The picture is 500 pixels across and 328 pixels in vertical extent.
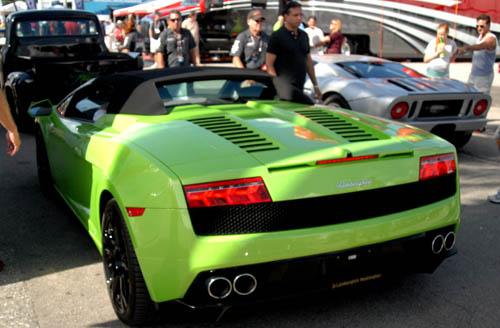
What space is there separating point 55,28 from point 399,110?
655 cm

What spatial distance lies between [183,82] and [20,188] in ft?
9.17

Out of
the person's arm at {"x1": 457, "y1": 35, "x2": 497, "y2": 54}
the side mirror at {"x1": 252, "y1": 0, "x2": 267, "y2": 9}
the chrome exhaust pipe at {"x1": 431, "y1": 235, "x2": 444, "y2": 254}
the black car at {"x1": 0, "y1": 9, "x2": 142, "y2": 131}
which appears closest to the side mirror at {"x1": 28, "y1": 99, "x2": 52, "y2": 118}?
the chrome exhaust pipe at {"x1": 431, "y1": 235, "x2": 444, "y2": 254}

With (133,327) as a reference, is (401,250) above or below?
above

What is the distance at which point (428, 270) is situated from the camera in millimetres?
3283

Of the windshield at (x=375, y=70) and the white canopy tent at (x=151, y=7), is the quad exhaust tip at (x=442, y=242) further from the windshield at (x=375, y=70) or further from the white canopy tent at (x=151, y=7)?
the white canopy tent at (x=151, y=7)

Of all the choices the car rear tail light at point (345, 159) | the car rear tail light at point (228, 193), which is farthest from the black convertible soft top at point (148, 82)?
the car rear tail light at point (345, 159)

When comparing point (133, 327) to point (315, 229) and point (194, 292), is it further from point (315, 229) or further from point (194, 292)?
point (315, 229)

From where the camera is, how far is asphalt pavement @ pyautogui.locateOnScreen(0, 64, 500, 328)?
3.20m

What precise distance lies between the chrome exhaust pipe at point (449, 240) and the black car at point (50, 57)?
6.30 metres

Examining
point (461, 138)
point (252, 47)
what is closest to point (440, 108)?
point (461, 138)

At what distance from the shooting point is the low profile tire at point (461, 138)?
25.6 ft

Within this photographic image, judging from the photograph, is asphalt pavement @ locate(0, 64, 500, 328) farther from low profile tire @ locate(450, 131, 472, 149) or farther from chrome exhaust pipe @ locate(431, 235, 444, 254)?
low profile tire @ locate(450, 131, 472, 149)

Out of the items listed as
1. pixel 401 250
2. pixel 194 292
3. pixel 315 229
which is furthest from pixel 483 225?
pixel 194 292

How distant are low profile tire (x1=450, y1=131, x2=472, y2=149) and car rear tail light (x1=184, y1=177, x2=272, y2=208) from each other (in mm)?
5690
